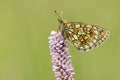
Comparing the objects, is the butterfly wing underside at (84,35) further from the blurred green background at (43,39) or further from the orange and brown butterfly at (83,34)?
the blurred green background at (43,39)

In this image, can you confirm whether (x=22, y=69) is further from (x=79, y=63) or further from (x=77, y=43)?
(x=77, y=43)

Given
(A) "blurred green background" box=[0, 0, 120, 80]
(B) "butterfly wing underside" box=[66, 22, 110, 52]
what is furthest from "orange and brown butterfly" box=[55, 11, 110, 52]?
(A) "blurred green background" box=[0, 0, 120, 80]

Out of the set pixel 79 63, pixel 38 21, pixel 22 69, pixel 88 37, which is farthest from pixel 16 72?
pixel 88 37

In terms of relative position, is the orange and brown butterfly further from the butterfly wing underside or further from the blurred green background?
the blurred green background

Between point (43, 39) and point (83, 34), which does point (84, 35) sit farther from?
point (43, 39)

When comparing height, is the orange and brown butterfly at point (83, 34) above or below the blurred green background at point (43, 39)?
below

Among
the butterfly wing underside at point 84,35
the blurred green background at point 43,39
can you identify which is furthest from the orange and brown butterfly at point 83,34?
the blurred green background at point 43,39

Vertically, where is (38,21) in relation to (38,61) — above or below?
above
